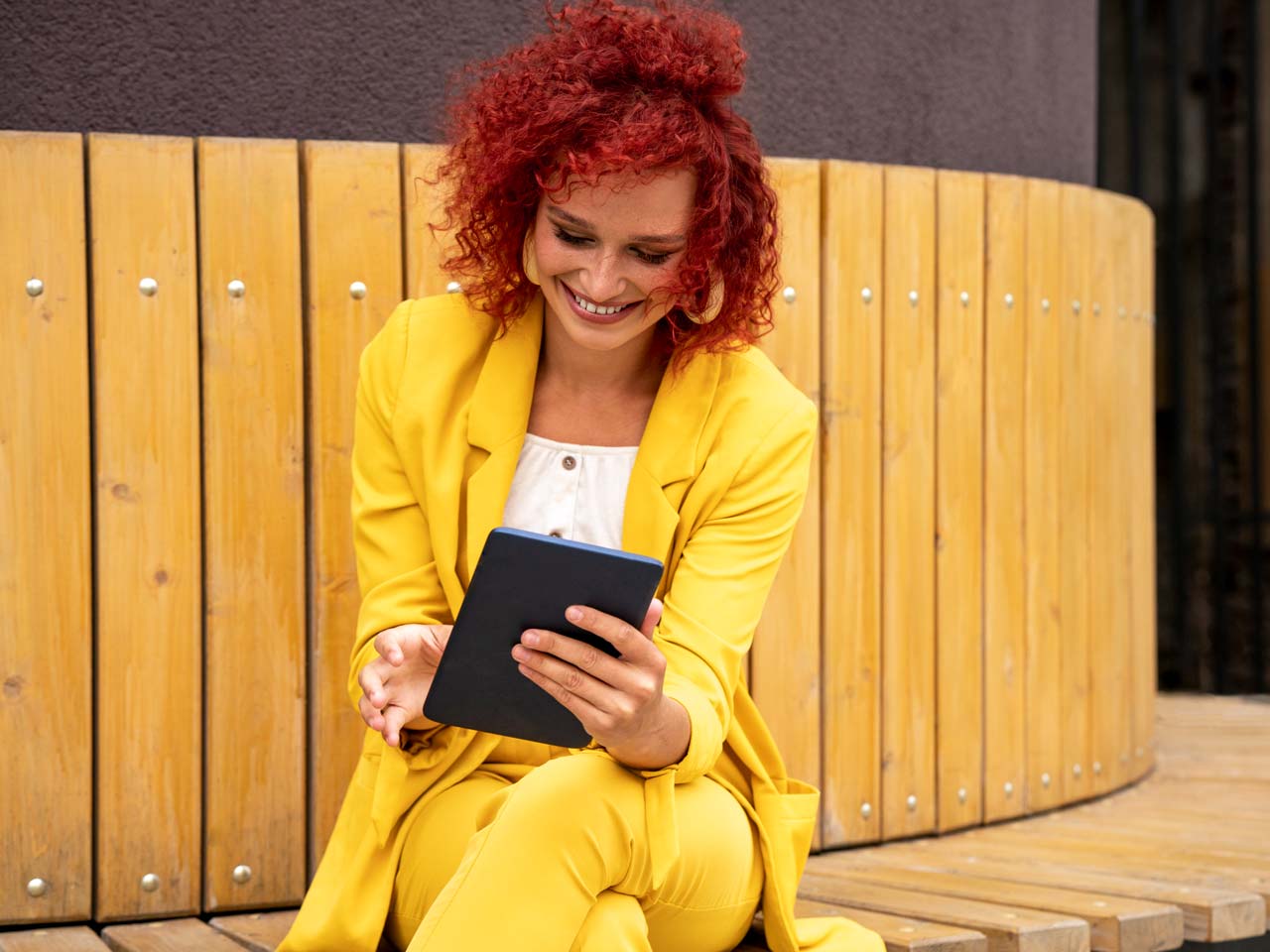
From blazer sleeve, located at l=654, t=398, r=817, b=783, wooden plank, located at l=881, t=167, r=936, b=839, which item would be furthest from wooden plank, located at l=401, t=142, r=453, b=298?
wooden plank, located at l=881, t=167, r=936, b=839

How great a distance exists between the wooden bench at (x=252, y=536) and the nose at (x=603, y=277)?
73 cm

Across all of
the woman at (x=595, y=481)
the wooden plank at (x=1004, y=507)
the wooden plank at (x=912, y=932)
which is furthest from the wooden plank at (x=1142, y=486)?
the woman at (x=595, y=481)

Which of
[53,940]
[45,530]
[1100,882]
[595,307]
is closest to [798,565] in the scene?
[1100,882]

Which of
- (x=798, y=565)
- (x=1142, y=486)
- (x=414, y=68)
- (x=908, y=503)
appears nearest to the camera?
(x=414, y=68)

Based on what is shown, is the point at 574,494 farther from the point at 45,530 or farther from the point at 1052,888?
the point at 1052,888

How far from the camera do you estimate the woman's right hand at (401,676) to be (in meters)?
2.22

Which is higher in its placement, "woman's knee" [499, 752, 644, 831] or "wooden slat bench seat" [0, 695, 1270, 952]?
"woman's knee" [499, 752, 644, 831]

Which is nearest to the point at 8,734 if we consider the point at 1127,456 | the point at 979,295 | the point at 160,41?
the point at 160,41

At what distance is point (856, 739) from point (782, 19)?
152 centimetres

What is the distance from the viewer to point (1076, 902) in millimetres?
2879

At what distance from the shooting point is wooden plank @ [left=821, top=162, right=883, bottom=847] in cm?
325

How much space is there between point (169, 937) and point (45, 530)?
28.4 inches

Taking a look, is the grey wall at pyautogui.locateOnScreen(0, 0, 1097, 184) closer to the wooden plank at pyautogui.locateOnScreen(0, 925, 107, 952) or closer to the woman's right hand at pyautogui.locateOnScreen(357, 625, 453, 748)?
the woman's right hand at pyautogui.locateOnScreen(357, 625, 453, 748)

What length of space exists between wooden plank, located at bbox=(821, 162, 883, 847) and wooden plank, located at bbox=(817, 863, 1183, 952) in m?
0.22
